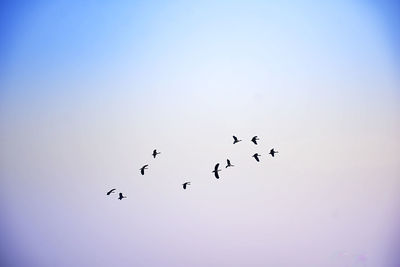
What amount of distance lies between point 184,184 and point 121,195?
30.1 ft

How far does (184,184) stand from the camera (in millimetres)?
41156

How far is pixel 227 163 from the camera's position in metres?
41.9

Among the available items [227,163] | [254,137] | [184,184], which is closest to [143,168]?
[184,184]

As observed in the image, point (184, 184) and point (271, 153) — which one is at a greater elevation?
point (271, 153)

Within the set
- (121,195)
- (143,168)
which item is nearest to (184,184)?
(143,168)

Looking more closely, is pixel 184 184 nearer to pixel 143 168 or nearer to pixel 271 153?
pixel 143 168

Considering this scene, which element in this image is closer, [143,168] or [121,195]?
[143,168]

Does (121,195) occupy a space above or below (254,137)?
below

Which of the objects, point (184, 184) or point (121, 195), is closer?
point (184, 184)

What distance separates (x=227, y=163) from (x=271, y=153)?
572cm

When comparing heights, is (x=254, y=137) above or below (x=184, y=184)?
above

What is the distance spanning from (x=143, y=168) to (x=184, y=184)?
215 inches

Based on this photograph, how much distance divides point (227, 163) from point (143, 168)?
1051 centimetres

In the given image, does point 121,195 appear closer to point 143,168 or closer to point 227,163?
point 143,168
